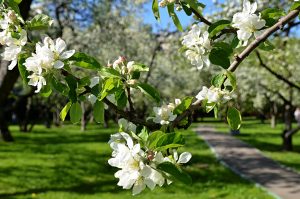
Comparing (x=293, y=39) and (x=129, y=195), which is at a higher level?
(x=293, y=39)

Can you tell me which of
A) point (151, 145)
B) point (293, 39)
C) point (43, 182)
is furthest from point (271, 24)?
point (293, 39)

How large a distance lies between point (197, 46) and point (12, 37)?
0.76m

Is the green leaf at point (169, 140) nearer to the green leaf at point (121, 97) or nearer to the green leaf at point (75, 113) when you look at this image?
the green leaf at point (121, 97)

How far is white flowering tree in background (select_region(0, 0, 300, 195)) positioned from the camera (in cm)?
151

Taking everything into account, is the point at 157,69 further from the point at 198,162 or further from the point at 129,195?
the point at 129,195

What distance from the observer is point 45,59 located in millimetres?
1631

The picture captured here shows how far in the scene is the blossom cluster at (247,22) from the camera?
195cm

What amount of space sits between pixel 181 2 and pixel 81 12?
32.9 ft

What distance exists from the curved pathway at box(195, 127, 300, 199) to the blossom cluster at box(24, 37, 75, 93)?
29.4ft

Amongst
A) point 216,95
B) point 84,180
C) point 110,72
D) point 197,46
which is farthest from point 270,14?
point 84,180

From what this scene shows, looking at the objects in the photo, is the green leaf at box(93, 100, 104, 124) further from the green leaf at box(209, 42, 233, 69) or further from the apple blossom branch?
the green leaf at box(209, 42, 233, 69)

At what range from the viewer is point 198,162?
49.2 feet

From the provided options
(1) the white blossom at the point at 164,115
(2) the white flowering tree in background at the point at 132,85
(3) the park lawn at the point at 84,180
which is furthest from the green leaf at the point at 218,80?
(3) the park lawn at the point at 84,180

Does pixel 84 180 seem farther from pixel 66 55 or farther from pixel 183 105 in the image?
pixel 66 55
